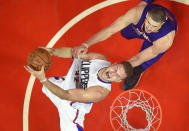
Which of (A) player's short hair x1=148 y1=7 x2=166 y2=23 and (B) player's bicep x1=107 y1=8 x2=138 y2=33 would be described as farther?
(B) player's bicep x1=107 y1=8 x2=138 y2=33

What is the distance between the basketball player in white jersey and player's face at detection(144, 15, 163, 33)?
2.09 ft

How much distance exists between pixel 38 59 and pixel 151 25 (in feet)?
5.58

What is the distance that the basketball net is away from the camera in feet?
13.4

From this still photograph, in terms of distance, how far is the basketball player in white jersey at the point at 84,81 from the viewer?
312cm

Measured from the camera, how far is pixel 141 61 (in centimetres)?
376

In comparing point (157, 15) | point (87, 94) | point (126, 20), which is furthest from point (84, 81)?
point (157, 15)

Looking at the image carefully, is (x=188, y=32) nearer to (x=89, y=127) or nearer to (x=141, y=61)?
(x=141, y=61)

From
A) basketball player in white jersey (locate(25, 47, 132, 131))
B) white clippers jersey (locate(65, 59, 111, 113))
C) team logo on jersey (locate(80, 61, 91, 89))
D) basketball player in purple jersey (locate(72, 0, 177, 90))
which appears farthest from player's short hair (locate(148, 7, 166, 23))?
team logo on jersey (locate(80, 61, 91, 89))

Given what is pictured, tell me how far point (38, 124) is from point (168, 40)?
2958mm

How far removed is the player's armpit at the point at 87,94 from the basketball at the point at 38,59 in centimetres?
55

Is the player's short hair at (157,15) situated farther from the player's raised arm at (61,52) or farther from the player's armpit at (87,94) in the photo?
the player's raised arm at (61,52)

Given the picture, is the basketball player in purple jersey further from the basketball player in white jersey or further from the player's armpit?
the player's armpit

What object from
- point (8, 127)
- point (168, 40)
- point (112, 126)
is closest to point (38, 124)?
point (8, 127)

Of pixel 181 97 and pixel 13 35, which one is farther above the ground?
pixel 13 35
